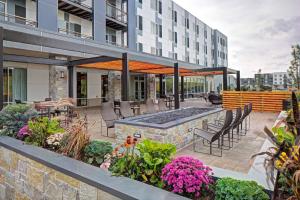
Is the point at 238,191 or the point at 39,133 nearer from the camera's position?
the point at 238,191

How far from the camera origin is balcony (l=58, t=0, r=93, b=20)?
588 inches

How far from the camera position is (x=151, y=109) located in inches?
431

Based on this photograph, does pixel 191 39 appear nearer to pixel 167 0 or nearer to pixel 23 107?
pixel 167 0

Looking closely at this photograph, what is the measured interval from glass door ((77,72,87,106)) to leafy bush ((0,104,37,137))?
13291 millimetres

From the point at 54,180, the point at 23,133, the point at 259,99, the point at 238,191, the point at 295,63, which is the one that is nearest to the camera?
the point at 238,191

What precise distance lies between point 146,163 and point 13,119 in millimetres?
3565

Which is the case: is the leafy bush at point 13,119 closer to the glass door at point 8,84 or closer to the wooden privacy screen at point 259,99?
the glass door at point 8,84

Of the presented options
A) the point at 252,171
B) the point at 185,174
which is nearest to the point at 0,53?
the point at 185,174

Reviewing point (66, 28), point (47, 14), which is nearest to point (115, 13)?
point (66, 28)

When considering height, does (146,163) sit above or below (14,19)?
below

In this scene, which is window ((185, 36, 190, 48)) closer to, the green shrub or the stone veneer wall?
the green shrub

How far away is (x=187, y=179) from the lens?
2002 mm

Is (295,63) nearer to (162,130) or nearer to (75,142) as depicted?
(162,130)

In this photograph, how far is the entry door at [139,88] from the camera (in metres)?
23.5
